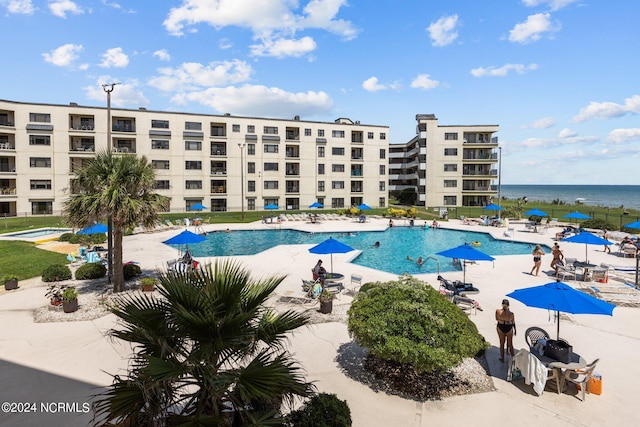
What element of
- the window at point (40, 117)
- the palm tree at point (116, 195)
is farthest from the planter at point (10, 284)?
the window at point (40, 117)

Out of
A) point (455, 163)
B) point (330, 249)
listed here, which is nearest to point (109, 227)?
point (330, 249)

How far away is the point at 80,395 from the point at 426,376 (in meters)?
7.85

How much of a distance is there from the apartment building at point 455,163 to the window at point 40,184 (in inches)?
2415

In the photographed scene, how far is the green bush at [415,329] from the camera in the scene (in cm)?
758

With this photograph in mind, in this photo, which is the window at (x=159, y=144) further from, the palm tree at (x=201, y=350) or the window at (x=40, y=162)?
→ the palm tree at (x=201, y=350)

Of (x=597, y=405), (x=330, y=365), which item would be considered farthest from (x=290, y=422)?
(x=597, y=405)

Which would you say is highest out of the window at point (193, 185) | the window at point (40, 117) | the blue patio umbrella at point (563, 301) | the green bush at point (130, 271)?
the window at point (40, 117)

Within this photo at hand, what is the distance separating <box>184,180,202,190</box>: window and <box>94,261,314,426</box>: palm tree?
55.6 metres

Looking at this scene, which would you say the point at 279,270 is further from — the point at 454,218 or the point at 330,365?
the point at 454,218

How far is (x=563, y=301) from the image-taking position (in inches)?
344

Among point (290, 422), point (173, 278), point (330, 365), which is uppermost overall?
point (173, 278)

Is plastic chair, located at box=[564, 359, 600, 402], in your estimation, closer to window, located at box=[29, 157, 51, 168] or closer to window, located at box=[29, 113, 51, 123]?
window, located at box=[29, 157, 51, 168]

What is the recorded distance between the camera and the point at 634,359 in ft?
32.1

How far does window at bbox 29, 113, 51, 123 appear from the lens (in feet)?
164
